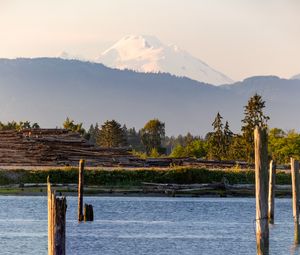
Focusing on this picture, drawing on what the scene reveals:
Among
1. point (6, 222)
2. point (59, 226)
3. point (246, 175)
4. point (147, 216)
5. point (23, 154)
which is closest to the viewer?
point (59, 226)

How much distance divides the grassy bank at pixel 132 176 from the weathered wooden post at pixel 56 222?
55.7 m

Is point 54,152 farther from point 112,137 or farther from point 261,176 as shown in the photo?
point 261,176

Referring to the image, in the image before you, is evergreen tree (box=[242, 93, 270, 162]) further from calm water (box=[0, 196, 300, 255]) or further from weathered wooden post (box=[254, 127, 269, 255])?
weathered wooden post (box=[254, 127, 269, 255])

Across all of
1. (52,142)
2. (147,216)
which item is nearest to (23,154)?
(52,142)

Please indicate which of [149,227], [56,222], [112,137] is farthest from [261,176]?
[112,137]

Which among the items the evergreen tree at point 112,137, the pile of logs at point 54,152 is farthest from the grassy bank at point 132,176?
the evergreen tree at point 112,137

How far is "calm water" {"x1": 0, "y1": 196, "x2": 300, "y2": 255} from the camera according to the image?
140ft

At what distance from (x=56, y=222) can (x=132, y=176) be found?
192ft

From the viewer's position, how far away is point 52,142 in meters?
97.4

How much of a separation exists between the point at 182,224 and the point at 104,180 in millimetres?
27190

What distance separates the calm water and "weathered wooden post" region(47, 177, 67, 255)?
1509cm

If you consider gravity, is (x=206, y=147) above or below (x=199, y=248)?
above

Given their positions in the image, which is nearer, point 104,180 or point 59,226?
point 59,226

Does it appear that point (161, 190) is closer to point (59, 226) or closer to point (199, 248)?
point (199, 248)
